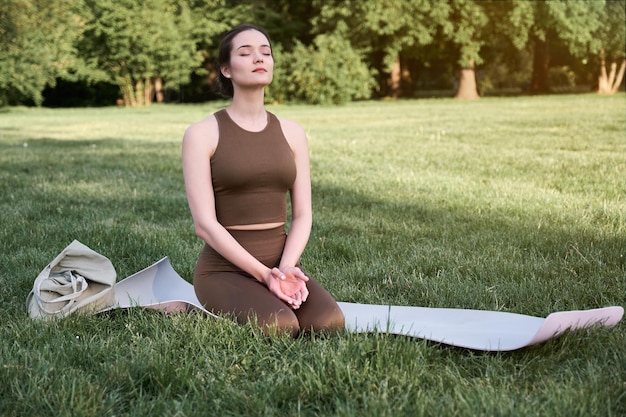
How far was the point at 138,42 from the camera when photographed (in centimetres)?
3125

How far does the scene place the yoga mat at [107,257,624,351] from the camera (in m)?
2.69

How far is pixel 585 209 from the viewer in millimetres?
5531

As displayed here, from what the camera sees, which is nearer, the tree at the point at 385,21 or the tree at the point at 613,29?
the tree at the point at 385,21

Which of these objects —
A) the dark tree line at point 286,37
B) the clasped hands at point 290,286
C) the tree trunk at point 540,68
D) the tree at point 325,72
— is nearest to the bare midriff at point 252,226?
the clasped hands at point 290,286

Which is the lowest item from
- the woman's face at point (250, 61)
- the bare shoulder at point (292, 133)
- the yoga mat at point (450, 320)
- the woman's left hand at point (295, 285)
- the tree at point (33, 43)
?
the yoga mat at point (450, 320)

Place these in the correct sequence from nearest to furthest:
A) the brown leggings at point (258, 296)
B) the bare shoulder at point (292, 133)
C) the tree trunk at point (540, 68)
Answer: the brown leggings at point (258, 296) < the bare shoulder at point (292, 133) < the tree trunk at point (540, 68)

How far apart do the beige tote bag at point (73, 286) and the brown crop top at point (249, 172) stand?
65 centimetres

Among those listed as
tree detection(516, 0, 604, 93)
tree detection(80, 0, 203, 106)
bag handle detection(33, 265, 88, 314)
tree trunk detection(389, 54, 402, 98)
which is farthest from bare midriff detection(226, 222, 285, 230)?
tree trunk detection(389, 54, 402, 98)

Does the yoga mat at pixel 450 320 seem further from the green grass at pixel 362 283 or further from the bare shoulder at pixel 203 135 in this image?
the bare shoulder at pixel 203 135

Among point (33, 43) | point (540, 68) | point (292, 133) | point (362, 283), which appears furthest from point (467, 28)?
point (292, 133)

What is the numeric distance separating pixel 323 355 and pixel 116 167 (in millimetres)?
7073

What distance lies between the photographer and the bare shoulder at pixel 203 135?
3.11 meters

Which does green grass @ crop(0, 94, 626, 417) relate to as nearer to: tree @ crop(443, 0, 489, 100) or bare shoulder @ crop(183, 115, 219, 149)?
bare shoulder @ crop(183, 115, 219, 149)

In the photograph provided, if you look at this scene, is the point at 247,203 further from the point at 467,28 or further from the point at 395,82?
the point at 395,82
